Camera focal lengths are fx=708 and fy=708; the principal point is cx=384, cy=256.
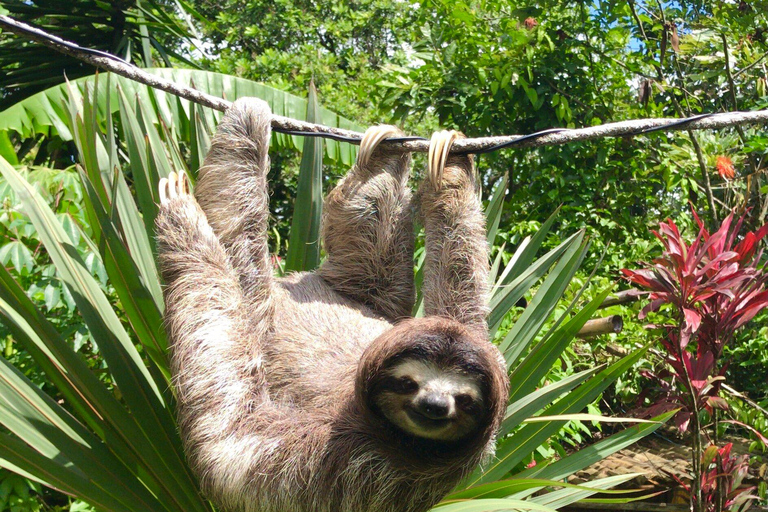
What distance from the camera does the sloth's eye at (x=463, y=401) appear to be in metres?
2.48

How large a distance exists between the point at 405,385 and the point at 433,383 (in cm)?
11

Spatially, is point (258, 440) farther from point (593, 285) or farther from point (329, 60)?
point (329, 60)

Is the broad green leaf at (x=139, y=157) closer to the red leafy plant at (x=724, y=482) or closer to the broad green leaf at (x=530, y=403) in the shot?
the broad green leaf at (x=530, y=403)

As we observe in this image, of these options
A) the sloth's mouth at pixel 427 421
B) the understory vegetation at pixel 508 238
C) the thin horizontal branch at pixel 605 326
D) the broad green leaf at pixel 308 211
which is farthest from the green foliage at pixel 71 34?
the sloth's mouth at pixel 427 421

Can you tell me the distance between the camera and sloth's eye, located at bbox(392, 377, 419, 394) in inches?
98.3

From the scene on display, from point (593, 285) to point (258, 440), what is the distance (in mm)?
4463

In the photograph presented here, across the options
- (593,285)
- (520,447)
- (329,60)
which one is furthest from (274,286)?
(329,60)

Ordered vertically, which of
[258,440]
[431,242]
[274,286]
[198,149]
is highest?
[198,149]

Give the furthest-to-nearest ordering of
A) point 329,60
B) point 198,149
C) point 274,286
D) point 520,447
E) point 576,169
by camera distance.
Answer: point 329,60
point 576,169
point 198,149
point 520,447
point 274,286

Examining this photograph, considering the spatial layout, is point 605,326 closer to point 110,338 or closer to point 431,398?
point 431,398

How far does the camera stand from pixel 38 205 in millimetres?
2961

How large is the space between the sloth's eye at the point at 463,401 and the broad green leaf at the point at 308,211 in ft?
6.89

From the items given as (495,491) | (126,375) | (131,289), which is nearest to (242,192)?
(131,289)

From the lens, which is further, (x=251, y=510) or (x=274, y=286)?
(x=274, y=286)
